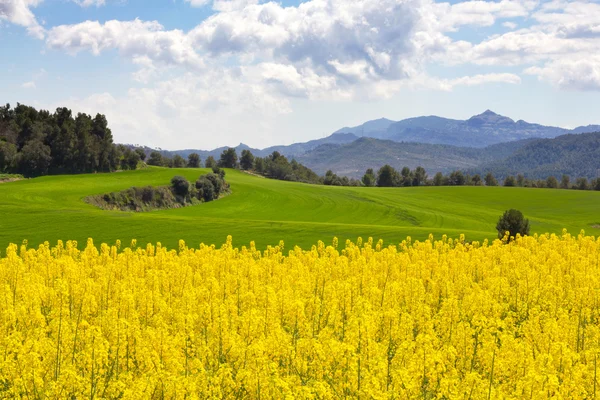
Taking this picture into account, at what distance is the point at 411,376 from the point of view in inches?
399

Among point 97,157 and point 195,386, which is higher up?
point 97,157

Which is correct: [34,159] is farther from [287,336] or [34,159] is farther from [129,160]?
[287,336]

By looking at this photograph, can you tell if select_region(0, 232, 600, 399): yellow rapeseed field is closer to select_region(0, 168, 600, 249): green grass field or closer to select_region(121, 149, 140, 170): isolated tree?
select_region(0, 168, 600, 249): green grass field

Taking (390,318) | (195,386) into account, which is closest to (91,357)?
(195,386)

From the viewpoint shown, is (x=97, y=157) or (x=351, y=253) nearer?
(x=351, y=253)

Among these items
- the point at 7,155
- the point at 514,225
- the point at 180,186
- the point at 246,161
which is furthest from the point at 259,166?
the point at 514,225

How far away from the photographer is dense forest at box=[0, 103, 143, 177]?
89062mm

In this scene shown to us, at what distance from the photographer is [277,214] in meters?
75.0

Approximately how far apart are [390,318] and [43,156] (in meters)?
89.9

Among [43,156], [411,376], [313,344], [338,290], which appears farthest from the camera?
[43,156]

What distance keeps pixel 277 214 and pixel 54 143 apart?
47.9 meters

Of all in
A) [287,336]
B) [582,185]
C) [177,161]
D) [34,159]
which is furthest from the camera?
[177,161]

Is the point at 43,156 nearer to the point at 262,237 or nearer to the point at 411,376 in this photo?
the point at 262,237

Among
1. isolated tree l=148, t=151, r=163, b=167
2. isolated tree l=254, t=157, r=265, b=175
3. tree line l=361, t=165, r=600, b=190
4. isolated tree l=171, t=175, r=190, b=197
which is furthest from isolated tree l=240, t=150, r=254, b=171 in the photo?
isolated tree l=171, t=175, r=190, b=197
